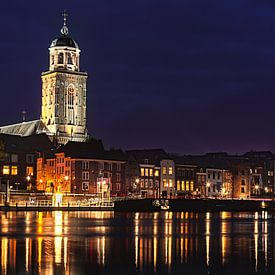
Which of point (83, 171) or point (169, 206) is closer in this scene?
point (169, 206)

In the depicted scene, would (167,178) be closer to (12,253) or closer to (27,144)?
(27,144)

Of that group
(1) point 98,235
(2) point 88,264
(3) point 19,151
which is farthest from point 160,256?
(3) point 19,151

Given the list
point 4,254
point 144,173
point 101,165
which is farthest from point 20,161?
point 4,254

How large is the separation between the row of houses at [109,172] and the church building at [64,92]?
27.9m

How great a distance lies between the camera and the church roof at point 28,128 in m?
170

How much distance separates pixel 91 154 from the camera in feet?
426

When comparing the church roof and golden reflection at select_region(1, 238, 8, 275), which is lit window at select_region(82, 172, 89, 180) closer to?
the church roof

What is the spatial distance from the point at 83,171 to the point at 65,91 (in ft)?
192

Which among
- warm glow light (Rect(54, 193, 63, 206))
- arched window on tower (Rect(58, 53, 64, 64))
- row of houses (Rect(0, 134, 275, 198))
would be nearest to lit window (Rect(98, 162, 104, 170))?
row of houses (Rect(0, 134, 275, 198))

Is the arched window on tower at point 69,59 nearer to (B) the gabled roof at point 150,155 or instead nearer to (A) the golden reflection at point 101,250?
(B) the gabled roof at point 150,155

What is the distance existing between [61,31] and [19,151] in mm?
59347

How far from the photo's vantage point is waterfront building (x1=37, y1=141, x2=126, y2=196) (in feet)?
416

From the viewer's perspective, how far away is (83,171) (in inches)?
5020

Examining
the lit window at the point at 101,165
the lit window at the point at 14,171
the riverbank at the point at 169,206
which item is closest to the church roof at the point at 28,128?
the lit window at the point at 14,171
